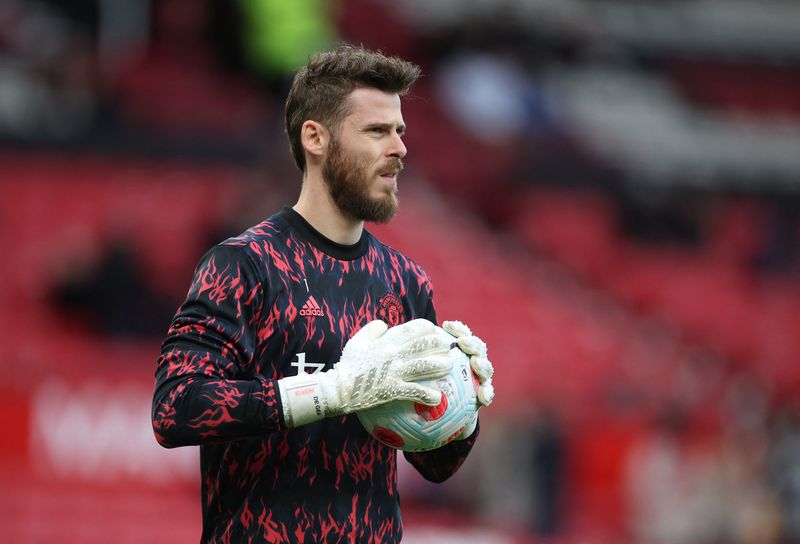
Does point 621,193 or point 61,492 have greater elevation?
point 621,193

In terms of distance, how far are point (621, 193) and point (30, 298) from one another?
7878 millimetres

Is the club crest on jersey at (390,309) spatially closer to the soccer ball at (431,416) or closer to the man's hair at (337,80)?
the soccer ball at (431,416)

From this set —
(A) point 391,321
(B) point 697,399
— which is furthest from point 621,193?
(A) point 391,321

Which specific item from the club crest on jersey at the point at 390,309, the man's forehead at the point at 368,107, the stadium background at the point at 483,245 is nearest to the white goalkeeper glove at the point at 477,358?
the club crest on jersey at the point at 390,309

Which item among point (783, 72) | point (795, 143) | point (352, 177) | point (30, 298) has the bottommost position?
point (352, 177)

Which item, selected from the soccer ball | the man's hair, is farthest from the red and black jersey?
the man's hair

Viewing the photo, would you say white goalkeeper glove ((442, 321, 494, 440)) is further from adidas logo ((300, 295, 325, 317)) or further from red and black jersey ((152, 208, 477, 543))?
adidas logo ((300, 295, 325, 317))

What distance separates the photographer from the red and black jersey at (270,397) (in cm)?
356

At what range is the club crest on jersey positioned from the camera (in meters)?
4.05

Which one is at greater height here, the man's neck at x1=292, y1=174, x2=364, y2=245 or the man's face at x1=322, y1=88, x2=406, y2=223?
the man's face at x1=322, y1=88, x2=406, y2=223

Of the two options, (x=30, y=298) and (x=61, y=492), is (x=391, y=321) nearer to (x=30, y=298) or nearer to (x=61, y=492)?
(x=61, y=492)

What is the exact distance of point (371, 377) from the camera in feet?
11.8

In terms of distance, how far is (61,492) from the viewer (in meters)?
11.0

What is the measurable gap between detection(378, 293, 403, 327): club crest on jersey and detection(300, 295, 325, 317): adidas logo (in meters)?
0.23
